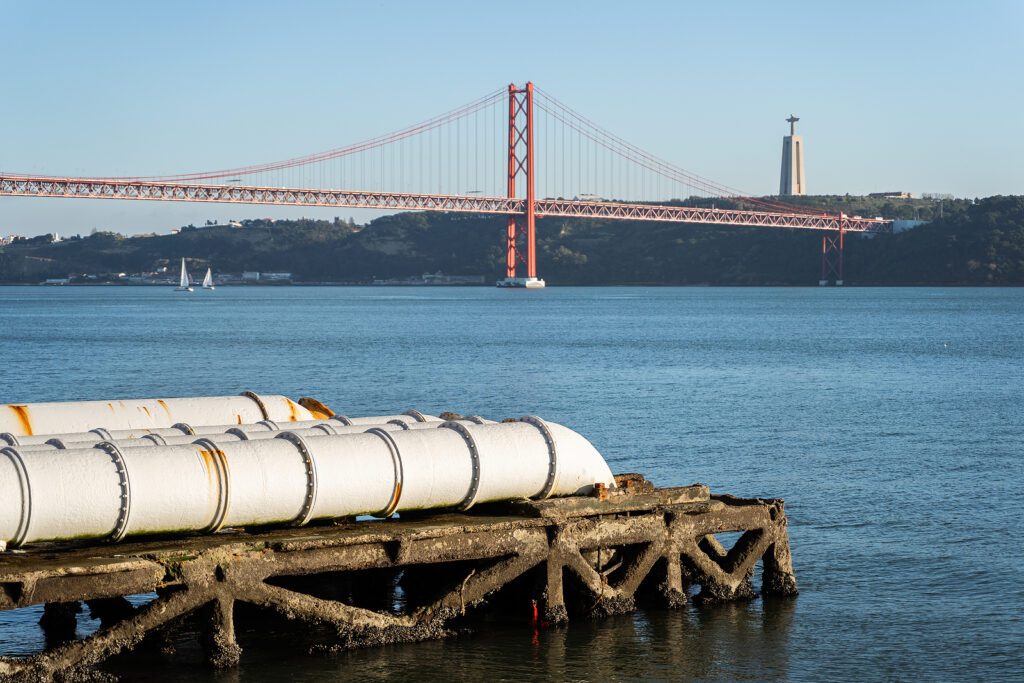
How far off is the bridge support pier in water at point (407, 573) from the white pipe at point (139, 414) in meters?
1.77

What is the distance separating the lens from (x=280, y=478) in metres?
11.8

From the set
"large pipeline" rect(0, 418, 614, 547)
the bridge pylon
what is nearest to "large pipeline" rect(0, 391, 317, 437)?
"large pipeline" rect(0, 418, 614, 547)

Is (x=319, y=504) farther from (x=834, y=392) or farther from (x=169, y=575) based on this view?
(x=834, y=392)

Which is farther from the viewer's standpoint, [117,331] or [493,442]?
[117,331]

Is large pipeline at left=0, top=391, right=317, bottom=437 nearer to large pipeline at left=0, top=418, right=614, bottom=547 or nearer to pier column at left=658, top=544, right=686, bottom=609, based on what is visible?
large pipeline at left=0, top=418, right=614, bottom=547

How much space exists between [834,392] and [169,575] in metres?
32.6

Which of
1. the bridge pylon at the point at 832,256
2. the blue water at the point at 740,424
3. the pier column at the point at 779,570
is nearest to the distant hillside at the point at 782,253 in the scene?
the bridge pylon at the point at 832,256

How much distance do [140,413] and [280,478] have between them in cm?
349

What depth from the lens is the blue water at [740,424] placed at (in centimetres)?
1249

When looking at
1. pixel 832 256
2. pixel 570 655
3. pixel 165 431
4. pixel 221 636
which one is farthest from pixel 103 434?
pixel 832 256

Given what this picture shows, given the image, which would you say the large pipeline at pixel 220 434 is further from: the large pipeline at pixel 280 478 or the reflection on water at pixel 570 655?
the reflection on water at pixel 570 655

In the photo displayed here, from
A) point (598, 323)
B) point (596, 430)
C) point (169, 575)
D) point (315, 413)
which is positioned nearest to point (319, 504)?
point (169, 575)

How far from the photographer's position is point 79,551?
10.8m

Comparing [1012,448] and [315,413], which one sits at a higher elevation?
[315,413]
